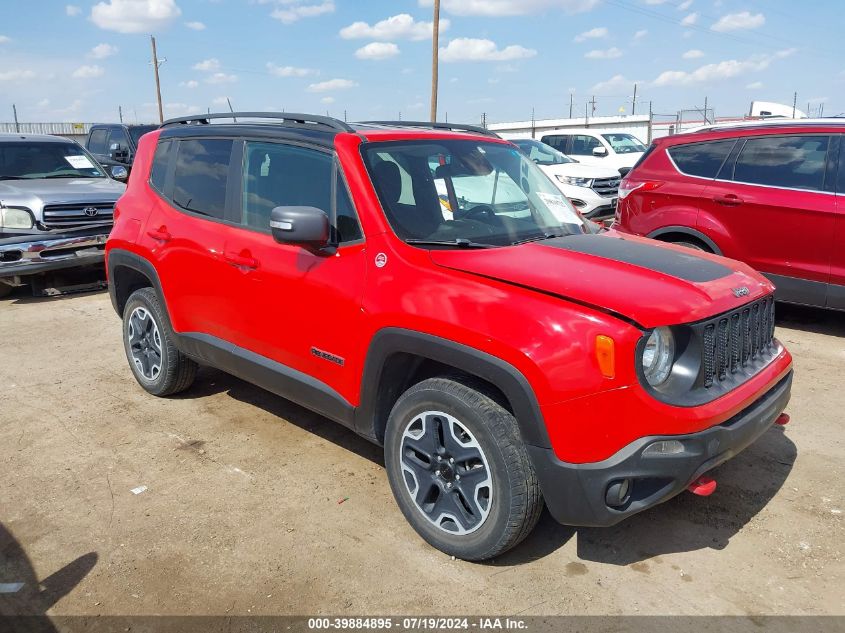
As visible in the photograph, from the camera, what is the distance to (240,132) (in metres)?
4.13

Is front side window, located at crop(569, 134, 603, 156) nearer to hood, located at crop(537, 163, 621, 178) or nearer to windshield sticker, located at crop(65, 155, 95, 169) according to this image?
hood, located at crop(537, 163, 621, 178)

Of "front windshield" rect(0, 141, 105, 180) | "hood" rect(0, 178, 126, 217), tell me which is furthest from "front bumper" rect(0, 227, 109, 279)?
"front windshield" rect(0, 141, 105, 180)

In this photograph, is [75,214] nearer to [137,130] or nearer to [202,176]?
[202,176]

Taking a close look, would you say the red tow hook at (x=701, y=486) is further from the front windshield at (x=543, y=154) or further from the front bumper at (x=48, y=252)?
the front windshield at (x=543, y=154)

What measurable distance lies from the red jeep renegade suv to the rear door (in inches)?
119

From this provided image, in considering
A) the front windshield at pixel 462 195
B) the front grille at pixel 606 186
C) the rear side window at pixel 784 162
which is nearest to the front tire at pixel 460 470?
the front windshield at pixel 462 195

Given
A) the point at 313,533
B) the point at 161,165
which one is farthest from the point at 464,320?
the point at 161,165

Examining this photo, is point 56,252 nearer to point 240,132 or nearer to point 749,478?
point 240,132

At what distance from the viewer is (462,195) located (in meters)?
3.66

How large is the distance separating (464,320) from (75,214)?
7115 mm

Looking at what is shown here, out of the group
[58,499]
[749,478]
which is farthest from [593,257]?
[58,499]

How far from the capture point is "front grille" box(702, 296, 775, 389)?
2.87m

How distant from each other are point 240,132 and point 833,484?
3837mm

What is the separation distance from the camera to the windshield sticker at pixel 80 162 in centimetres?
961
